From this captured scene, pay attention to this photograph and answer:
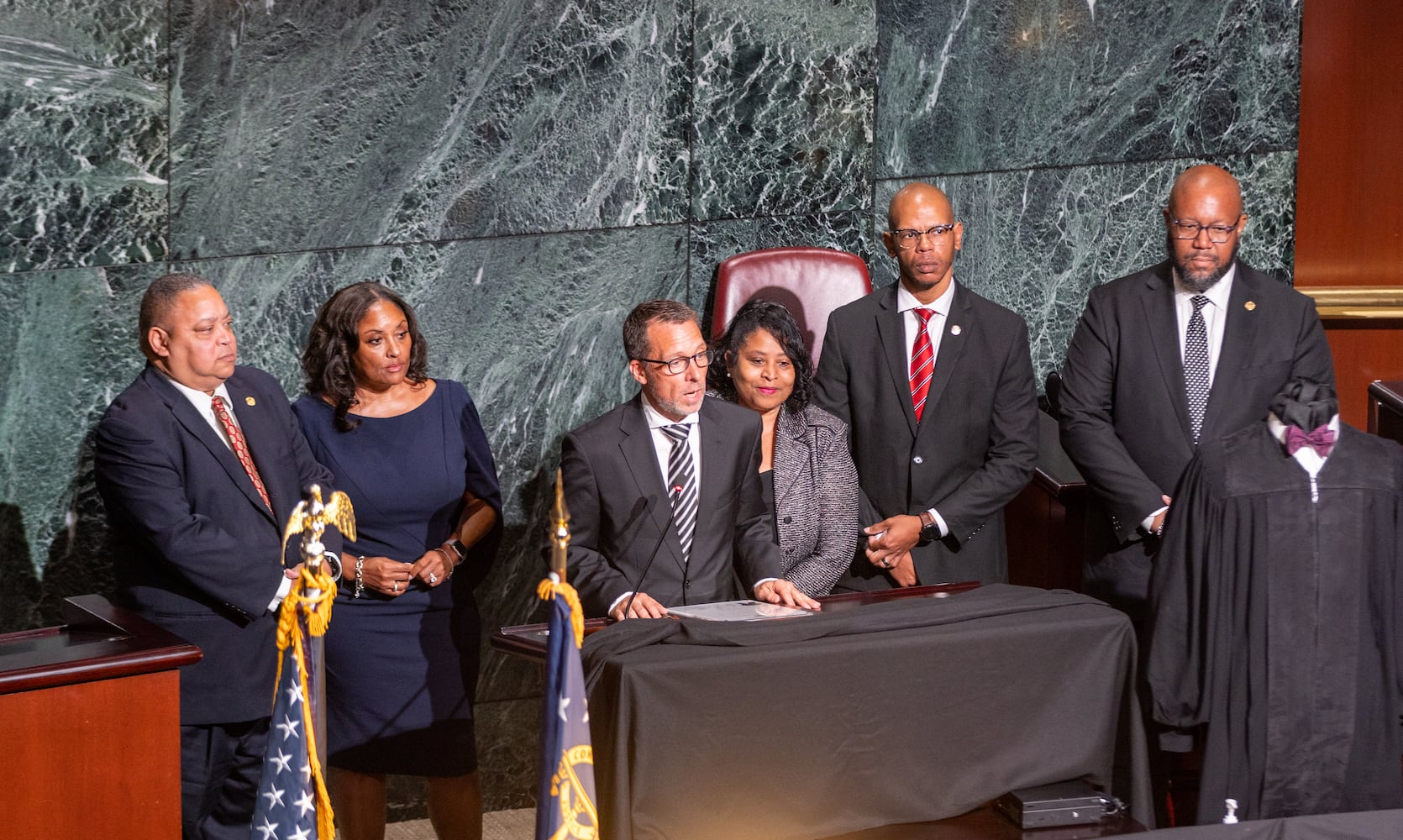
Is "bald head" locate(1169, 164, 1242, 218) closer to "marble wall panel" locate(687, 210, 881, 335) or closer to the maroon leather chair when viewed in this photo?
the maroon leather chair

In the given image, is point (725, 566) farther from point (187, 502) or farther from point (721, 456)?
point (187, 502)

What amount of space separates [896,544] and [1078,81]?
2.24 metres

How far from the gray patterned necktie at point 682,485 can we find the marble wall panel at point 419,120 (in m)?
1.60

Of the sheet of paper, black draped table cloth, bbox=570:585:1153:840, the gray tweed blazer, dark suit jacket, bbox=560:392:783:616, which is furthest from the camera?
the gray tweed blazer

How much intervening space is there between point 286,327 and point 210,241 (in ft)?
1.16

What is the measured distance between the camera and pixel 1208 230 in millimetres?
4270

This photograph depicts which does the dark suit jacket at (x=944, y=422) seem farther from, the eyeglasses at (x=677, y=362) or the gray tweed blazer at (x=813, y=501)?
the eyeglasses at (x=677, y=362)

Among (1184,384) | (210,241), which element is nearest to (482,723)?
(210,241)

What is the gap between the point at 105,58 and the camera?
445 cm

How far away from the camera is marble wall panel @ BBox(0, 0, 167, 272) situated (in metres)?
4.32

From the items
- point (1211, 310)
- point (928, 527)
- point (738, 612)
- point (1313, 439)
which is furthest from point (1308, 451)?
point (738, 612)

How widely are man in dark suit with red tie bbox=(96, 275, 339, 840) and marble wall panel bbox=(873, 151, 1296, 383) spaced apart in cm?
284

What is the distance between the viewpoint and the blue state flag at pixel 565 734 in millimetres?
2902

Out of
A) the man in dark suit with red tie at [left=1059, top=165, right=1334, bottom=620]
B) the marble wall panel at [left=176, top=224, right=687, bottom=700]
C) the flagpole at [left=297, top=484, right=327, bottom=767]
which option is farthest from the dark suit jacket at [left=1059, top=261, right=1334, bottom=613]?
the flagpole at [left=297, top=484, right=327, bottom=767]
